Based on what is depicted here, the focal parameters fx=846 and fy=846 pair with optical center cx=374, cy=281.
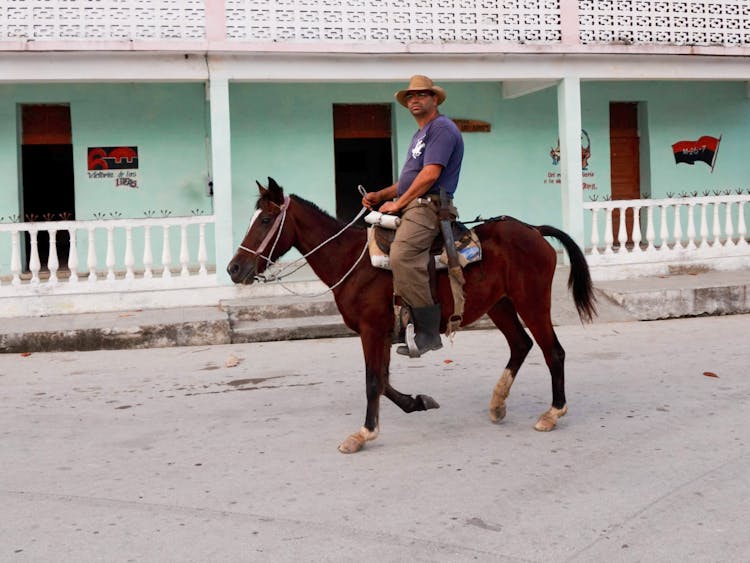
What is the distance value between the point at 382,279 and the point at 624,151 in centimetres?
1089

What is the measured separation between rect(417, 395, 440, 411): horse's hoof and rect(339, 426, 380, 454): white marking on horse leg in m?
0.62

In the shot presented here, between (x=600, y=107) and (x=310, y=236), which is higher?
(x=600, y=107)

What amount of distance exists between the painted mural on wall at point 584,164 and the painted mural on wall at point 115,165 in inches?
267

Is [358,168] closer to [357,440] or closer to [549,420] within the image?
[549,420]

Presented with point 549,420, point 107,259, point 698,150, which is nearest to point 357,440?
point 549,420

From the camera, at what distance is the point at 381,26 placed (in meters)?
11.4

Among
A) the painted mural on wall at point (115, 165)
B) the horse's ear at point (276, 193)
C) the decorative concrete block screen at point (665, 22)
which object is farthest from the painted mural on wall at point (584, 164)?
the horse's ear at point (276, 193)

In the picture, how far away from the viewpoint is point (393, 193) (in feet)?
18.2

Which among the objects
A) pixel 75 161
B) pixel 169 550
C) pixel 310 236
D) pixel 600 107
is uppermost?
pixel 600 107

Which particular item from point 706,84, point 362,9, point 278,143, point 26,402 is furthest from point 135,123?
point 706,84

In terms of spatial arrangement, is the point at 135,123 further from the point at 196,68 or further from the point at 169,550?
the point at 169,550

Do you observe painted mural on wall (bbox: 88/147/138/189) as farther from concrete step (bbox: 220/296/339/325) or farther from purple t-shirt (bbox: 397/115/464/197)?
purple t-shirt (bbox: 397/115/464/197)

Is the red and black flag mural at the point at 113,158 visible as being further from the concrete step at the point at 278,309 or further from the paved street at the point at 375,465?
the paved street at the point at 375,465

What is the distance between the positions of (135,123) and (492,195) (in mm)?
5868
